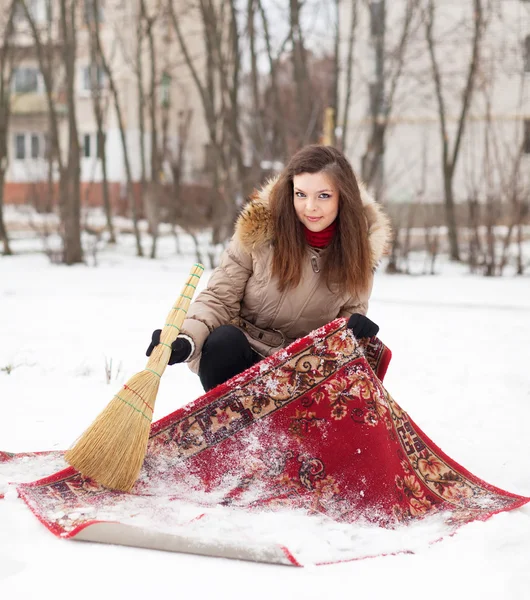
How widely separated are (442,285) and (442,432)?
6206 millimetres

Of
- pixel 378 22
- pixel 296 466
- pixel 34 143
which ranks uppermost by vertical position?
pixel 378 22

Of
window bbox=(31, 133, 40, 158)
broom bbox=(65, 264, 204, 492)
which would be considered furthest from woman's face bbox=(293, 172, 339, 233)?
window bbox=(31, 133, 40, 158)

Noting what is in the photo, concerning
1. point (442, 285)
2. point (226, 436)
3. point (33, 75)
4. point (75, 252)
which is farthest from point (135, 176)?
point (226, 436)

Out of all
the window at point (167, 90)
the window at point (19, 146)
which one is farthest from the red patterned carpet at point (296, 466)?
the window at point (19, 146)

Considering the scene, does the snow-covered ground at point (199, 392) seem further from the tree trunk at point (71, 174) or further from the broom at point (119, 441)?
the tree trunk at point (71, 174)

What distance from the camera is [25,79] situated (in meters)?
30.1

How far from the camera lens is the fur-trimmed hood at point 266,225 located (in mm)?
3010

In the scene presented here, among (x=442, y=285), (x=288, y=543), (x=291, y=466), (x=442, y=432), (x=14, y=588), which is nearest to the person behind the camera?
(x=14, y=588)

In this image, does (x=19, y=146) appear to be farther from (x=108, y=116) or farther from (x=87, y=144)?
(x=108, y=116)

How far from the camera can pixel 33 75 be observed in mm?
29812

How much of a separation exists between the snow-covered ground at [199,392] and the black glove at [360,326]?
28.1 inches

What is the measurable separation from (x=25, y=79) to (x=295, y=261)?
2966cm

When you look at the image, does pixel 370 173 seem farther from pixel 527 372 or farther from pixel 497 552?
pixel 497 552

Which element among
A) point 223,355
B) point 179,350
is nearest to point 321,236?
point 223,355
